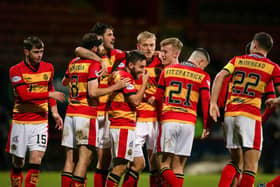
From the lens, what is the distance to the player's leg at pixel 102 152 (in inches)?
257

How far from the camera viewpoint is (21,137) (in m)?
6.19

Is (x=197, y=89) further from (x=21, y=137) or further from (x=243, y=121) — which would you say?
(x=21, y=137)

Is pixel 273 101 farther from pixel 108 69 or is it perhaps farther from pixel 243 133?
pixel 108 69

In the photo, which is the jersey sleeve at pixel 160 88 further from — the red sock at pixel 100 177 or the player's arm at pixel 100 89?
the red sock at pixel 100 177

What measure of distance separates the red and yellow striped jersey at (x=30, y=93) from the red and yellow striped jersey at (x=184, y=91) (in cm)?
157

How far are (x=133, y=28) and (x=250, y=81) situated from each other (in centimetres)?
1084

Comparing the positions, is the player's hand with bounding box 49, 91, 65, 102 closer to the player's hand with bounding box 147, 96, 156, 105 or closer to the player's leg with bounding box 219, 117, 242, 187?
the player's hand with bounding box 147, 96, 156, 105

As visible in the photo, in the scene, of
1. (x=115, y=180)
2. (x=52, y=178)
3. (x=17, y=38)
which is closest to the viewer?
(x=115, y=180)

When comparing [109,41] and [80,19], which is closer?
[109,41]

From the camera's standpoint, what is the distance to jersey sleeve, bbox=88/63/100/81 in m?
5.98

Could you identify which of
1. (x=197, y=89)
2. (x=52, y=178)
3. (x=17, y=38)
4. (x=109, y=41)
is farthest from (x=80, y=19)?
(x=197, y=89)

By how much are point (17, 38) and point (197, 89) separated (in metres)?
9.72

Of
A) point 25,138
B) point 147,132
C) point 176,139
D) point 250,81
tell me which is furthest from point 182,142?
point 25,138

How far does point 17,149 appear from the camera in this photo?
6160mm
